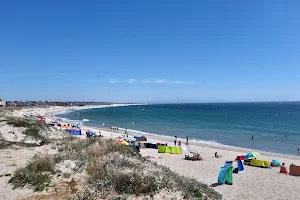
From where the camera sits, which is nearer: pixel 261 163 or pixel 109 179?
pixel 109 179

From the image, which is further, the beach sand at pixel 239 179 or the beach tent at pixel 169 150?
the beach tent at pixel 169 150

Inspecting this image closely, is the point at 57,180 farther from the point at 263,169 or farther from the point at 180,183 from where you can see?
the point at 263,169

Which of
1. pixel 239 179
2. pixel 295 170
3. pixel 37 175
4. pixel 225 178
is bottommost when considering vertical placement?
pixel 239 179

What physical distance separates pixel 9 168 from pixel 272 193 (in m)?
12.8

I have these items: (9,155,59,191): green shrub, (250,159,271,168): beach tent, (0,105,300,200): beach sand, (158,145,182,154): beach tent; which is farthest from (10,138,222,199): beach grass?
(158,145,182,154): beach tent

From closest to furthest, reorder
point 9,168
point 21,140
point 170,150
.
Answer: point 9,168 → point 21,140 → point 170,150

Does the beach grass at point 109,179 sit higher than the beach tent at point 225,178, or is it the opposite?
Result: the beach grass at point 109,179

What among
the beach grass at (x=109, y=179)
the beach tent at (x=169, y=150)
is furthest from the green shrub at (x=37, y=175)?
the beach tent at (x=169, y=150)

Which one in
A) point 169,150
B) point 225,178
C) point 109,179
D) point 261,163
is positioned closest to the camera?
point 109,179

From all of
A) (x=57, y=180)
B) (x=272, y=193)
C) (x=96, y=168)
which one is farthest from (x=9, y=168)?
(x=272, y=193)

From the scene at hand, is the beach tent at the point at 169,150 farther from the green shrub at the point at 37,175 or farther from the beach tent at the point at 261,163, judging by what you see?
the green shrub at the point at 37,175

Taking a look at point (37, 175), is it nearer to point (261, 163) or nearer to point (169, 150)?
point (261, 163)

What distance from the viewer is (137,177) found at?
757 cm

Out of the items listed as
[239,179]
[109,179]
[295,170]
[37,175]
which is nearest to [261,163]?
[295,170]
